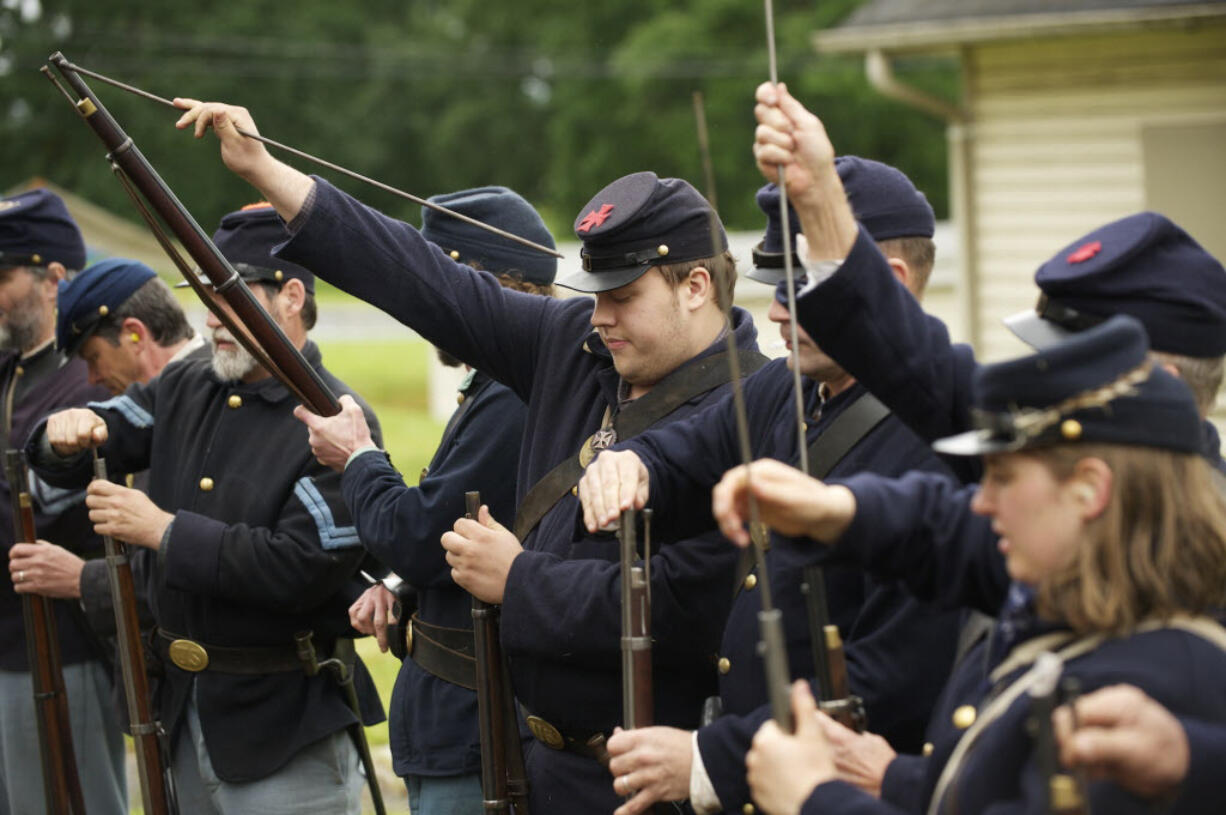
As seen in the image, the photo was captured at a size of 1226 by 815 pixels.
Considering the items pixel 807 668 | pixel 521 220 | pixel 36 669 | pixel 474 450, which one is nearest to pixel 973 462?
pixel 807 668

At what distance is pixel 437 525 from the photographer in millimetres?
4211

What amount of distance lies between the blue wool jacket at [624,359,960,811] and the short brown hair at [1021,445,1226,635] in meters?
0.66

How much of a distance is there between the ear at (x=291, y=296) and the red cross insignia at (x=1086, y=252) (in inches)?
107

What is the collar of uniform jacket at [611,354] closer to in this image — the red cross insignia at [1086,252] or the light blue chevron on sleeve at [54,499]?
the red cross insignia at [1086,252]

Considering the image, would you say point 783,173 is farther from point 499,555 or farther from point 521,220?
point 521,220

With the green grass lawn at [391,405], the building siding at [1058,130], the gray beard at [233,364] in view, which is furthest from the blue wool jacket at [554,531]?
the building siding at [1058,130]

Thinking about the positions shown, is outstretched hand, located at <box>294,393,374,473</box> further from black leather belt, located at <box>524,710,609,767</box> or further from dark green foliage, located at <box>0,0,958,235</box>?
dark green foliage, located at <box>0,0,958,235</box>

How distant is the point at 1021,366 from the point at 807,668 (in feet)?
3.47

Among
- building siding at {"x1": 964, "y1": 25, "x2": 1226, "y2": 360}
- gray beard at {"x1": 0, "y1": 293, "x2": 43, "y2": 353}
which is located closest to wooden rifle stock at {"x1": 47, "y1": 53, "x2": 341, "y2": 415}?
gray beard at {"x1": 0, "y1": 293, "x2": 43, "y2": 353}

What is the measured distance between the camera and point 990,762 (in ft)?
7.55

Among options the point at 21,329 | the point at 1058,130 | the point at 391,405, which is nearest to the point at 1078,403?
the point at 21,329

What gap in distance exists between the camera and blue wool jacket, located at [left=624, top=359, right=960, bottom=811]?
10.1 feet

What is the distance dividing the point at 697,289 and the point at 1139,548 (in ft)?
5.96

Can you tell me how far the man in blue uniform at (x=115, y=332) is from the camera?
5.36 meters
